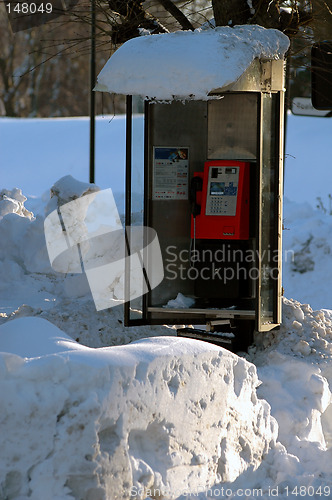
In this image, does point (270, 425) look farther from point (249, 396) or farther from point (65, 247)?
point (65, 247)

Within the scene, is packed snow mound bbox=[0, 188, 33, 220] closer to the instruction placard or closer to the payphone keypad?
the instruction placard

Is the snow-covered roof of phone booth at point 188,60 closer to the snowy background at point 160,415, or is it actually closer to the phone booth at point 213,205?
the phone booth at point 213,205

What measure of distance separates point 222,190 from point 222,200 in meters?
0.09

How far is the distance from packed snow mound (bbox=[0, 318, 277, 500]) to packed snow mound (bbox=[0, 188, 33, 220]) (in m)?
7.24

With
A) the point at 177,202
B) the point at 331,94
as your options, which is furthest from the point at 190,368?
Answer: the point at 177,202

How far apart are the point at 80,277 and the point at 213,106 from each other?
7.81 ft

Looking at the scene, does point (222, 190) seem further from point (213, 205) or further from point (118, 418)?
point (118, 418)

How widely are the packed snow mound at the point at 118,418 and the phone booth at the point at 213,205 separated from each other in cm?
235

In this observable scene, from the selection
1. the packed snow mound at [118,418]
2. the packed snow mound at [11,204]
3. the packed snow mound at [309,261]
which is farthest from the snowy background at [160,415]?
the packed snow mound at [11,204]

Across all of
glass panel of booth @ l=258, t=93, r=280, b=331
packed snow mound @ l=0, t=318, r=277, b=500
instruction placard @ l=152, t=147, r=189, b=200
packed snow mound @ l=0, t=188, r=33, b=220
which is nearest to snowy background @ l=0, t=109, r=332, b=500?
packed snow mound @ l=0, t=318, r=277, b=500

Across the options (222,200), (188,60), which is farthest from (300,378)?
(188,60)

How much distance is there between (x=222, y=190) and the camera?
25.4 feet

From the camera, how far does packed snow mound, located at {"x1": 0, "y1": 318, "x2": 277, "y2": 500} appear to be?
391cm

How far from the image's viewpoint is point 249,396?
5160 mm
